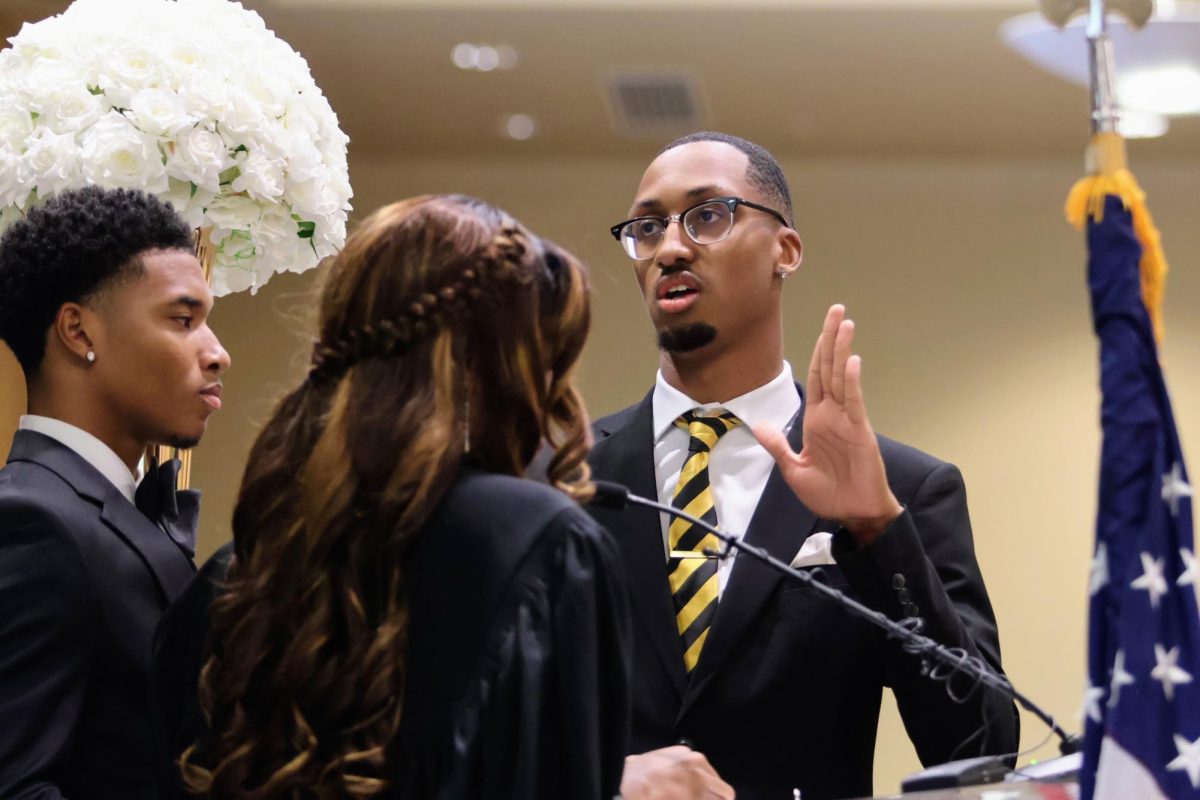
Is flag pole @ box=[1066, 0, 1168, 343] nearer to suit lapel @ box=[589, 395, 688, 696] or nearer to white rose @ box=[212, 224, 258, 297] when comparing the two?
suit lapel @ box=[589, 395, 688, 696]

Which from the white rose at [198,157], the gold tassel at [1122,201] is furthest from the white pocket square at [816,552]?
the white rose at [198,157]

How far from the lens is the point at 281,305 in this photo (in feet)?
21.0

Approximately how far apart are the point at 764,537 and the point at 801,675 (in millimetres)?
206

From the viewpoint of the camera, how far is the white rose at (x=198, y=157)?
204cm

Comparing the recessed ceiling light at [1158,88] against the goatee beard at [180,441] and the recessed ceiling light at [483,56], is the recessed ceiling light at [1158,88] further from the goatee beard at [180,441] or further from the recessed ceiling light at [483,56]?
the recessed ceiling light at [483,56]

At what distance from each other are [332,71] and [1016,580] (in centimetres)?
316

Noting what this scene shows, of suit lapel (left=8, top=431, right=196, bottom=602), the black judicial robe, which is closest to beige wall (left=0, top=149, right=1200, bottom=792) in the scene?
suit lapel (left=8, top=431, right=196, bottom=602)

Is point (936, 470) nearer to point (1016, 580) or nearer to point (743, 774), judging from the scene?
point (743, 774)

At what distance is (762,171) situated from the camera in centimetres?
261

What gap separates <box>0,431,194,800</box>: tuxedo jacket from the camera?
1.57 meters

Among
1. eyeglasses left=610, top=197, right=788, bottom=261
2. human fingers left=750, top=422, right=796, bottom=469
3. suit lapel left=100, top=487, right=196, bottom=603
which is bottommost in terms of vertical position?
suit lapel left=100, top=487, right=196, bottom=603

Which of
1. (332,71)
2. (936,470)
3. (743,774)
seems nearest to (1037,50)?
(936,470)

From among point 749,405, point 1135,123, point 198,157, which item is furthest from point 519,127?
point 1135,123

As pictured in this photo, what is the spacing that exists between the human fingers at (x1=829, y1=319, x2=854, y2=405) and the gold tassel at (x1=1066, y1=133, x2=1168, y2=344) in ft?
1.52
